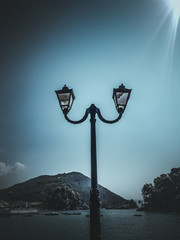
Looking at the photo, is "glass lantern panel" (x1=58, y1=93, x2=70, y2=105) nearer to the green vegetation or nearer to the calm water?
the calm water

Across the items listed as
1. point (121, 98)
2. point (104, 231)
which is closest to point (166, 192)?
point (104, 231)

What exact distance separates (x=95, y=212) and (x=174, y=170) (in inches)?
4312

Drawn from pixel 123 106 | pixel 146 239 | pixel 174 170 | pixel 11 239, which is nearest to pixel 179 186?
pixel 174 170

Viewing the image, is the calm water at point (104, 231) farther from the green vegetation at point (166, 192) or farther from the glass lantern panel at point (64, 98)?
the glass lantern panel at point (64, 98)

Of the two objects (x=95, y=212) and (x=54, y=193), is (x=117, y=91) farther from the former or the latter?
(x=54, y=193)

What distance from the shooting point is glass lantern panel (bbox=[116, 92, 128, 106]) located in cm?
460

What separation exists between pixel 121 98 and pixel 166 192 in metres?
108

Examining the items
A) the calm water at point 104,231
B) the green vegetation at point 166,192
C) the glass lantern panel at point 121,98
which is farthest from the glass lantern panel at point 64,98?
the green vegetation at point 166,192

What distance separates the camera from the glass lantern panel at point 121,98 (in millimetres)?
4604

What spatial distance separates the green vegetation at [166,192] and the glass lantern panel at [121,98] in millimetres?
103712

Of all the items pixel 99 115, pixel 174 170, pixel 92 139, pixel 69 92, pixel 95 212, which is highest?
pixel 174 170

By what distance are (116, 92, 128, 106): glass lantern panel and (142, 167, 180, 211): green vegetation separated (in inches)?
4083

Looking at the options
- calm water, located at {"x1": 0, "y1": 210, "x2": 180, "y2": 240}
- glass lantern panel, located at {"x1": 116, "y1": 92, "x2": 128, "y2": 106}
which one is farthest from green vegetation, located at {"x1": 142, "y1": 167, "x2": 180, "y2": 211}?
glass lantern panel, located at {"x1": 116, "y1": 92, "x2": 128, "y2": 106}

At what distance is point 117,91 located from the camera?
459 centimetres
